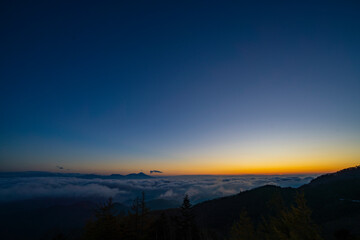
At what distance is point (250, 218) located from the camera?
30.3m

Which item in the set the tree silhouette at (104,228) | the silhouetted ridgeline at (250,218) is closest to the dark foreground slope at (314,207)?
the silhouetted ridgeline at (250,218)

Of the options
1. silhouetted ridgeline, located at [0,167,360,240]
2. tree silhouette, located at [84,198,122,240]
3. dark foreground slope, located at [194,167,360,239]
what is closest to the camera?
silhouetted ridgeline, located at [0,167,360,240]

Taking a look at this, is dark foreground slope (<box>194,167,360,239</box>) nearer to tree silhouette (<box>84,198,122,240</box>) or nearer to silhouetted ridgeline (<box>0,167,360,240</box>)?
silhouetted ridgeline (<box>0,167,360,240</box>)

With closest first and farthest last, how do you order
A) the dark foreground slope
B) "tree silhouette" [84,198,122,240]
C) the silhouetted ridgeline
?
the silhouetted ridgeline < "tree silhouette" [84,198,122,240] < the dark foreground slope

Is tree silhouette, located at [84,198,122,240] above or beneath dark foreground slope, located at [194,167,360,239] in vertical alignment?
above

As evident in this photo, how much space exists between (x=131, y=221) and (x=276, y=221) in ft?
71.5

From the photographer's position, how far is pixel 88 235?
24.6 metres

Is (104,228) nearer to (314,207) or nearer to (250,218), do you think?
(250,218)

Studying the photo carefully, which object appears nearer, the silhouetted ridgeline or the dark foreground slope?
the silhouetted ridgeline

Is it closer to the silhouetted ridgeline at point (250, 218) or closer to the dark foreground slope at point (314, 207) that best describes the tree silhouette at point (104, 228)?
the silhouetted ridgeline at point (250, 218)

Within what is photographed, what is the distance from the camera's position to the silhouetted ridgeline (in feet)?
56.3

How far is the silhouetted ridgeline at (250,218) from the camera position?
1717cm

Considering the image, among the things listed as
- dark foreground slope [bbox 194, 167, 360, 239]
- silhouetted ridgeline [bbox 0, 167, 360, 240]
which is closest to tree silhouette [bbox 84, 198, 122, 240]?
silhouetted ridgeline [bbox 0, 167, 360, 240]

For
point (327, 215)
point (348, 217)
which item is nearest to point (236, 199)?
point (327, 215)
